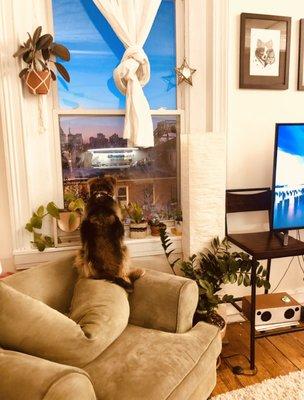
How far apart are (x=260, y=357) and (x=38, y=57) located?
2443 millimetres

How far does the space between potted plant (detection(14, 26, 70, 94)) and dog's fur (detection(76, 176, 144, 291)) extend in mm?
807

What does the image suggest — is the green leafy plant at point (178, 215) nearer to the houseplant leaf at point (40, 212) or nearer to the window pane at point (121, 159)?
the window pane at point (121, 159)

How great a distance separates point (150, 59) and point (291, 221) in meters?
1.53

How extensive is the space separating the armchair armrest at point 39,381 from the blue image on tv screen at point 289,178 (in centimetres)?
164

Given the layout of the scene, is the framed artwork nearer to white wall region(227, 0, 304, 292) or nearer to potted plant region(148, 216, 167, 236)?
white wall region(227, 0, 304, 292)

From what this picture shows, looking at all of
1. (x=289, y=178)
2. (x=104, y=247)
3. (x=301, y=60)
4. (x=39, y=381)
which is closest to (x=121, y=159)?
(x=104, y=247)

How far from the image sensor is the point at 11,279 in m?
1.59

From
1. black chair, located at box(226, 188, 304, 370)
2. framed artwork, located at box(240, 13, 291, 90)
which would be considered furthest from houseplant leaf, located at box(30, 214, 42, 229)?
framed artwork, located at box(240, 13, 291, 90)

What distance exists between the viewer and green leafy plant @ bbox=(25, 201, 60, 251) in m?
2.11

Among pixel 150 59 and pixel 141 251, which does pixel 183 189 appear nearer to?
pixel 141 251

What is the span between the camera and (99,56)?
225 centimetres

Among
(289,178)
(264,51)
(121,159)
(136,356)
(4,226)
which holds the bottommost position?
(136,356)

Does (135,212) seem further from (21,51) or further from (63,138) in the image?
(21,51)

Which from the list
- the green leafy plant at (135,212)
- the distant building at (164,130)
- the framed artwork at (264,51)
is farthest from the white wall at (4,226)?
the framed artwork at (264,51)
